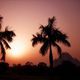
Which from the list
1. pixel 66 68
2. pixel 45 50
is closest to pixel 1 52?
pixel 45 50

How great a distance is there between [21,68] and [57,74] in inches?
700

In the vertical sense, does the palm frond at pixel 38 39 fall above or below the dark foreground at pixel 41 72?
above

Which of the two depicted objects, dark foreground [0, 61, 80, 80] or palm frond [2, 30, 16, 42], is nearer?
dark foreground [0, 61, 80, 80]

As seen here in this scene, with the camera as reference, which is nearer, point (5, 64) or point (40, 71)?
point (5, 64)

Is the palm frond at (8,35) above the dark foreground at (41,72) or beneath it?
above

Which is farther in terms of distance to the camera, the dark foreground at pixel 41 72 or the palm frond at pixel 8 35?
the palm frond at pixel 8 35

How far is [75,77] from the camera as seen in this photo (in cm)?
4931

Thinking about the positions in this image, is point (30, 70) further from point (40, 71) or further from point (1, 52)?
point (1, 52)

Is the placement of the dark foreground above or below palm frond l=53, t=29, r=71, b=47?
below

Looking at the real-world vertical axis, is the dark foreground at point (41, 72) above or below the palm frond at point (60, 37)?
below

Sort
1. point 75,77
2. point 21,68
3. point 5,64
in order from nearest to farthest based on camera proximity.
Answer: point 75,77
point 5,64
point 21,68

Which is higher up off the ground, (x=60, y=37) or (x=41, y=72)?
(x=60, y=37)

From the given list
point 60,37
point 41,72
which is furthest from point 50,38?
point 41,72

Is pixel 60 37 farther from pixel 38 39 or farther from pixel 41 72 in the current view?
pixel 41 72
